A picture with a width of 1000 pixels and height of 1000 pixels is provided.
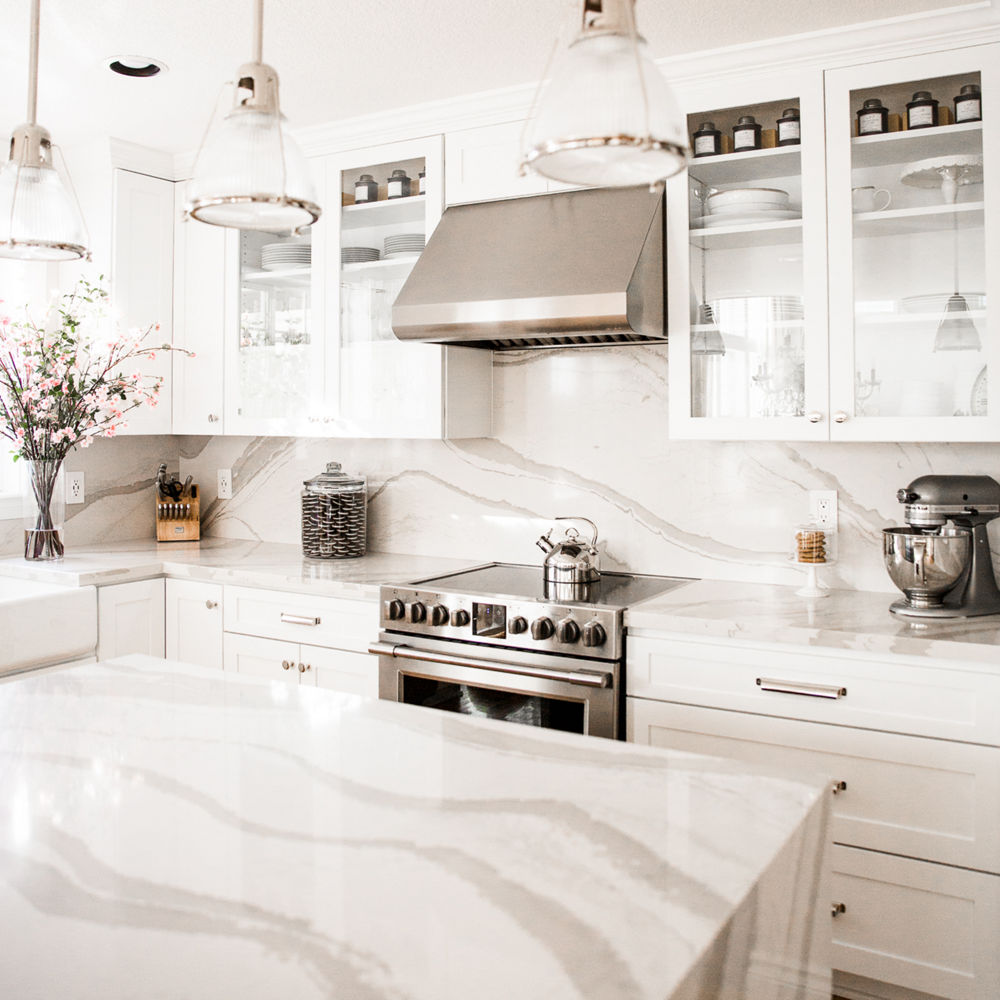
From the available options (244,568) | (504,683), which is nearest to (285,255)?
(244,568)

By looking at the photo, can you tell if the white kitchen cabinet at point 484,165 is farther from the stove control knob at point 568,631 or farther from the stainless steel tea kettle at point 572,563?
the stove control knob at point 568,631

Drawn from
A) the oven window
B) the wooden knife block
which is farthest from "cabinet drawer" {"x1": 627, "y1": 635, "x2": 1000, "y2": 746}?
the wooden knife block

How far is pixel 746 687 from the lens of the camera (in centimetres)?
236

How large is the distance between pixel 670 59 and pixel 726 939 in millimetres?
2465

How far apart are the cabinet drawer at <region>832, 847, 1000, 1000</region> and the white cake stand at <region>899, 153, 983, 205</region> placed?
164cm

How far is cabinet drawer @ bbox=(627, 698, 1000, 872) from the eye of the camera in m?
2.12

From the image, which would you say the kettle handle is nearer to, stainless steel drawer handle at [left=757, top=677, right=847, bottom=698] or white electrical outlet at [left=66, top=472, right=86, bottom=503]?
stainless steel drawer handle at [left=757, top=677, right=847, bottom=698]

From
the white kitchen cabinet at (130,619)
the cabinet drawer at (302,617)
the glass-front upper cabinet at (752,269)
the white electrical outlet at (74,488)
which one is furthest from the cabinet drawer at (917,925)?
the white electrical outlet at (74,488)

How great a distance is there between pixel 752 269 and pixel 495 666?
131 centimetres

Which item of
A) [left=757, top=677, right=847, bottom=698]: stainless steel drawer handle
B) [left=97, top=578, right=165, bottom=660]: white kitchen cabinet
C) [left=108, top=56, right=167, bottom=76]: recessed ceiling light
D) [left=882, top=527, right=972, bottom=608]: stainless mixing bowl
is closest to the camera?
[left=757, top=677, right=847, bottom=698]: stainless steel drawer handle

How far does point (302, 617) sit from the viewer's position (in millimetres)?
3049

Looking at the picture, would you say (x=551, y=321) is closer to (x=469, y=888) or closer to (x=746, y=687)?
(x=746, y=687)

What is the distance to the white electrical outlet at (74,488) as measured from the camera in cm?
372

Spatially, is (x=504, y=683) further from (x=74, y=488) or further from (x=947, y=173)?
(x=74, y=488)
